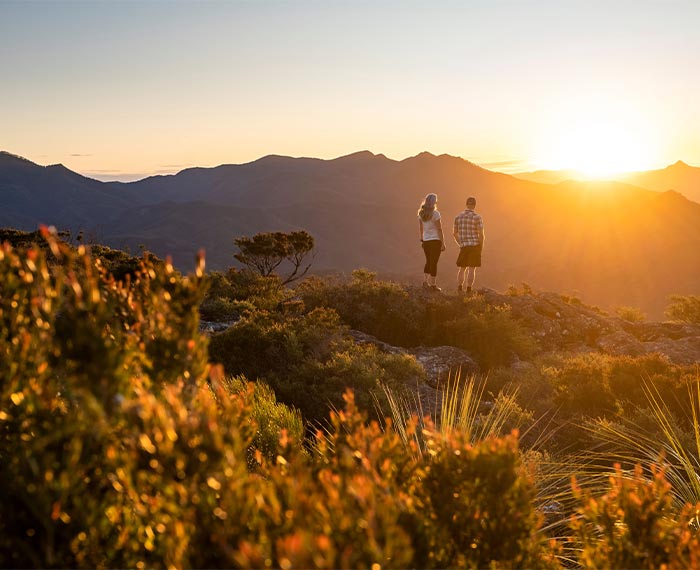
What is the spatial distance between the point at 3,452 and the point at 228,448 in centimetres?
129

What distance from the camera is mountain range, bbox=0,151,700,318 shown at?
92500mm

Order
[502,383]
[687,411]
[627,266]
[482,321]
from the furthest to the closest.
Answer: [627,266] → [482,321] → [502,383] → [687,411]

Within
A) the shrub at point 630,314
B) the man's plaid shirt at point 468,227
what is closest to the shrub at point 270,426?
the man's plaid shirt at point 468,227

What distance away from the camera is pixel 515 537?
2215 mm

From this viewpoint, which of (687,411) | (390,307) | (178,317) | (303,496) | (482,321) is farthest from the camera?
(390,307)

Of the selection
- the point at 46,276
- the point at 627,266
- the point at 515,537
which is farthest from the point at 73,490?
the point at 627,266

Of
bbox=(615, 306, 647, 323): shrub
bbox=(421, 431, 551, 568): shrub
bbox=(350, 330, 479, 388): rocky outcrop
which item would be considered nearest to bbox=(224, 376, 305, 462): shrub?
bbox=(421, 431, 551, 568): shrub

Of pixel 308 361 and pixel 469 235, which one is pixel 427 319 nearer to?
pixel 469 235

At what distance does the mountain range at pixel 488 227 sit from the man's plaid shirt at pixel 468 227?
59.2m

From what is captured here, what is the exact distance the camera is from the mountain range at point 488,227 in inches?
3642

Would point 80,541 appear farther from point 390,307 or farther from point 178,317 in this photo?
point 390,307

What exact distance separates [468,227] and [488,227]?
147 m

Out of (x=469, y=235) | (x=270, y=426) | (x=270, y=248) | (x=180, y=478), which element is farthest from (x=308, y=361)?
(x=270, y=248)

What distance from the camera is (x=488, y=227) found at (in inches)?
6024
